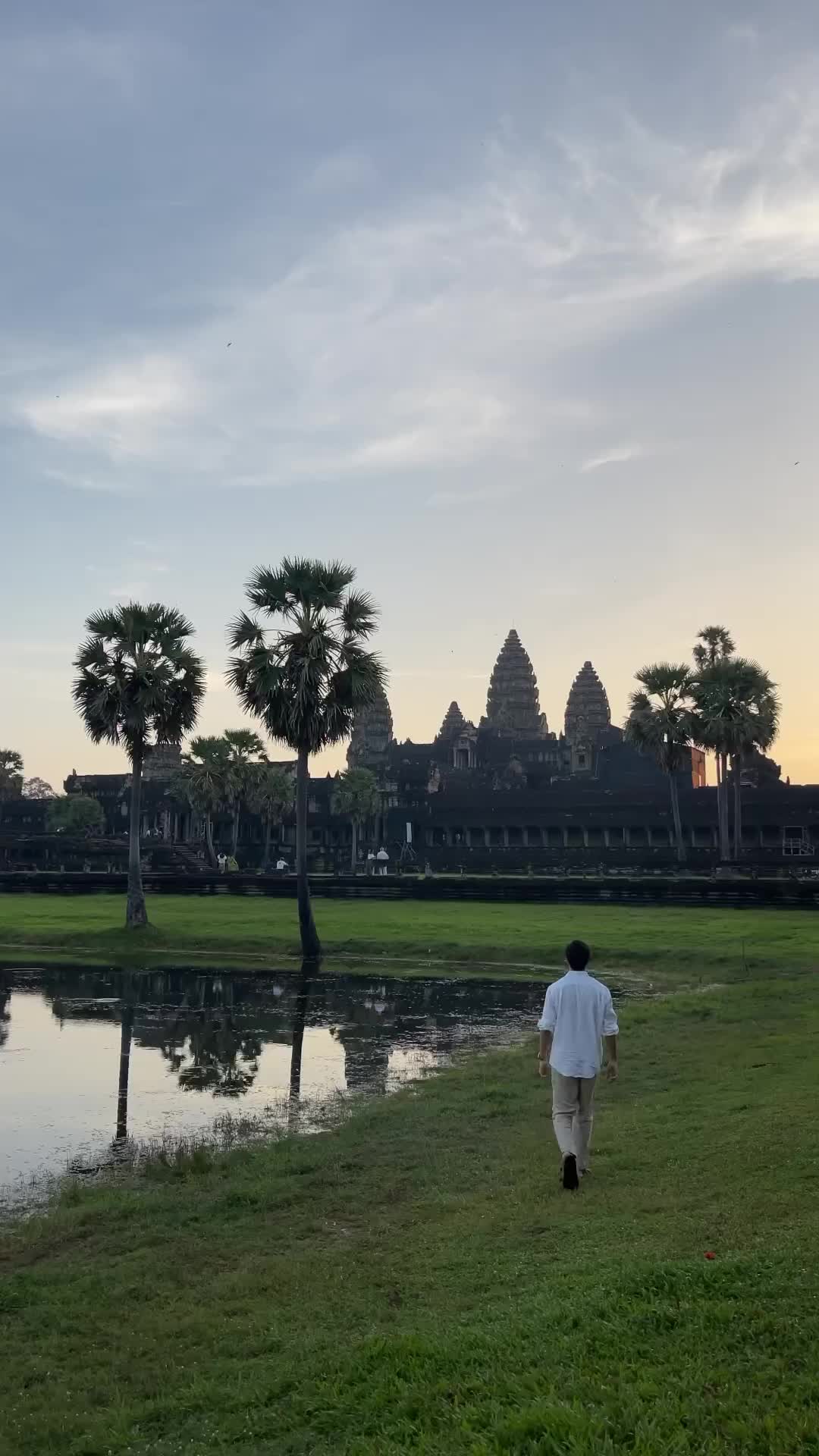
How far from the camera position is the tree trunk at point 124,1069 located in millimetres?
12992

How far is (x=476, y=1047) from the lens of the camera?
1778 centimetres

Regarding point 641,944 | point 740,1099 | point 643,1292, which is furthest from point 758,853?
point 643,1292

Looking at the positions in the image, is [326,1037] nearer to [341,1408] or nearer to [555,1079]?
[555,1079]

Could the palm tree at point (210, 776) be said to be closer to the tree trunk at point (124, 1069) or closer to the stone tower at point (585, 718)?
the tree trunk at point (124, 1069)

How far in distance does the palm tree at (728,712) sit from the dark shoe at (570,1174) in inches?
1723

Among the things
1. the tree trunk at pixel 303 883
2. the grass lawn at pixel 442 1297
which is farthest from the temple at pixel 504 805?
the grass lawn at pixel 442 1297

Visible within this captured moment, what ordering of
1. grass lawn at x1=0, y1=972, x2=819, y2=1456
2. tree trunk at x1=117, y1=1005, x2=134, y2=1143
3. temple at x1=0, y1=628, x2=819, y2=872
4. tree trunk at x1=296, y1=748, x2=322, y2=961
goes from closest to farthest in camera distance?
grass lawn at x1=0, y1=972, x2=819, y2=1456 → tree trunk at x1=117, y1=1005, x2=134, y2=1143 → tree trunk at x1=296, y1=748, x2=322, y2=961 → temple at x1=0, y1=628, x2=819, y2=872

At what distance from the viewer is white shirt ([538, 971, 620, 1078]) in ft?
28.6

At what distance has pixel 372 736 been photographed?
126 meters

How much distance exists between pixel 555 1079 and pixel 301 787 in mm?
23093

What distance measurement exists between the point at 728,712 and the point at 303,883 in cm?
2713

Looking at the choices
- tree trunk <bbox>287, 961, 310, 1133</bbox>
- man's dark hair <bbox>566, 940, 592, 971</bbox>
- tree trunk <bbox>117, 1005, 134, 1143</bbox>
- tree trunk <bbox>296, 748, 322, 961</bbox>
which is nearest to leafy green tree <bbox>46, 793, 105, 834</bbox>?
tree trunk <bbox>296, 748, 322, 961</bbox>

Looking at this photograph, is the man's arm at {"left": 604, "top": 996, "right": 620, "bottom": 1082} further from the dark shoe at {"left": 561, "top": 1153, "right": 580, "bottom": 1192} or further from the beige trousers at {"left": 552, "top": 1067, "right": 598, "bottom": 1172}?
the dark shoe at {"left": 561, "top": 1153, "right": 580, "bottom": 1192}

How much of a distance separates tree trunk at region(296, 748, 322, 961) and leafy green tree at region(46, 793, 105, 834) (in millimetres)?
63484
